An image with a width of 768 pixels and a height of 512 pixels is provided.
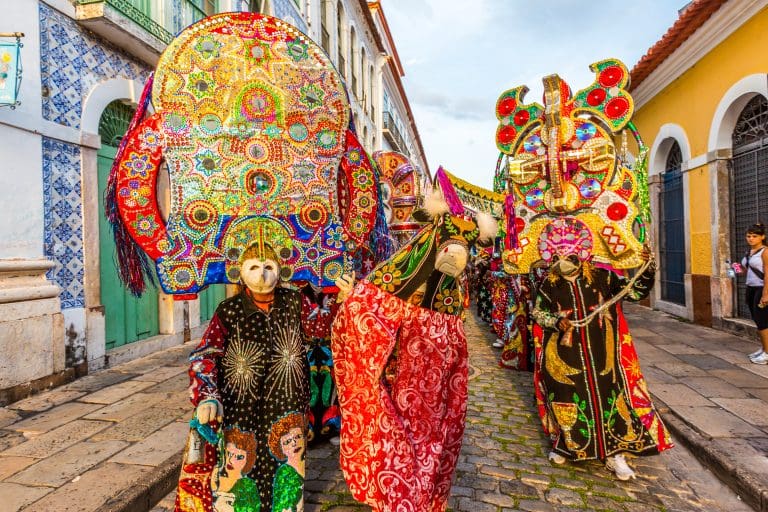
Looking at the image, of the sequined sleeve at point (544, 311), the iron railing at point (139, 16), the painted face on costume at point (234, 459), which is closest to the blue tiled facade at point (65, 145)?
the iron railing at point (139, 16)

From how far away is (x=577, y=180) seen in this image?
447cm

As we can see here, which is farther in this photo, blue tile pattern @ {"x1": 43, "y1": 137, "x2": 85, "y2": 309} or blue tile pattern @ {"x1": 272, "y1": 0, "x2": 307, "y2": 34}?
blue tile pattern @ {"x1": 272, "y1": 0, "x2": 307, "y2": 34}

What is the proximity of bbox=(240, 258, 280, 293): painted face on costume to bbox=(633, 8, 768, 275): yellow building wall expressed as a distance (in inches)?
344

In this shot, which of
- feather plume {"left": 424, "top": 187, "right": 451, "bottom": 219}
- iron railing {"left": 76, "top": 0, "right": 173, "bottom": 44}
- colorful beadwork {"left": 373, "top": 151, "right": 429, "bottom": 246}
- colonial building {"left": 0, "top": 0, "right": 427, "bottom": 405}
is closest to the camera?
feather plume {"left": 424, "top": 187, "right": 451, "bottom": 219}

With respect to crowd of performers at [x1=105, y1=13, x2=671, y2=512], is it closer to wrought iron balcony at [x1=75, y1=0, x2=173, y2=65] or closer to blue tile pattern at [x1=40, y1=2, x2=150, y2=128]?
blue tile pattern at [x1=40, y1=2, x2=150, y2=128]

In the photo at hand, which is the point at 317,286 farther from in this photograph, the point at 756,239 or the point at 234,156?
the point at 756,239

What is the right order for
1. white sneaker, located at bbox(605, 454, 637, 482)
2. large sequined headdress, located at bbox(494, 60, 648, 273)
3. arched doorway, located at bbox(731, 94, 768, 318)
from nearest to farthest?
white sneaker, located at bbox(605, 454, 637, 482) < large sequined headdress, located at bbox(494, 60, 648, 273) < arched doorway, located at bbox(731, 94, 768, 318)

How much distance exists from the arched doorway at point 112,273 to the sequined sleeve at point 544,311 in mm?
5497

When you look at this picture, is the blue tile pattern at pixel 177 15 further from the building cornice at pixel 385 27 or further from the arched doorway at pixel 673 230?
the building cornice at pixel 385 27

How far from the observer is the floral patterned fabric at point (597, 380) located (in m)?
3.54

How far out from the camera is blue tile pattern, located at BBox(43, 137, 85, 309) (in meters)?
5.73

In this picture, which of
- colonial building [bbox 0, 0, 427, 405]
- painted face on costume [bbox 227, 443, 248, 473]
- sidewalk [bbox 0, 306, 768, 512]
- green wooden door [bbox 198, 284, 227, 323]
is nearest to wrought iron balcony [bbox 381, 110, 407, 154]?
green wooden door [bbox 198, 284, 227, 323]

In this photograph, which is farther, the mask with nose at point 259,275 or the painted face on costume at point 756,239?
the painted face on costume at point 756,239

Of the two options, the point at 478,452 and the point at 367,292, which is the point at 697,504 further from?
the point at 367,292
